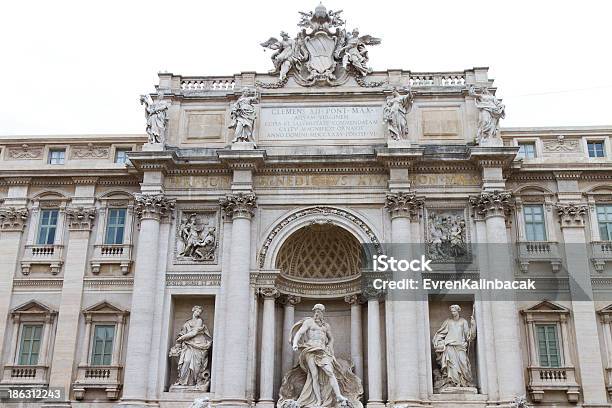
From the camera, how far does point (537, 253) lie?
1029 inches

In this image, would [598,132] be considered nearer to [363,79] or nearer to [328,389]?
[363,79]

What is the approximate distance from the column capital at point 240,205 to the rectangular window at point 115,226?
4.65 meters

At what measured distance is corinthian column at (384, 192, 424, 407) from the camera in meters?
23.3

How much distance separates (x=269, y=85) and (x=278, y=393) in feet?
39.5

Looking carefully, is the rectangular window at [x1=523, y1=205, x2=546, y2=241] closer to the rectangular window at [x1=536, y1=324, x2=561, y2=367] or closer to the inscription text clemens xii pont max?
the rectangular window at [x1=536, y1=324, x2=561, y2=367]

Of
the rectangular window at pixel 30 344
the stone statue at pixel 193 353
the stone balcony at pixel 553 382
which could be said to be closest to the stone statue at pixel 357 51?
the stone statue at pixel 193 353

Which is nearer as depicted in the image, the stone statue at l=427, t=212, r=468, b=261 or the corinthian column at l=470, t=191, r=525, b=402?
the corinthian column at l=470, t=191, r=525, b=402

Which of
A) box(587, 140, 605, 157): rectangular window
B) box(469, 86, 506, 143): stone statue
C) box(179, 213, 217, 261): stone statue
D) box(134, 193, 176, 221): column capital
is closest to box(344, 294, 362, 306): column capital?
box(179, 213, 217, 261): stone statue

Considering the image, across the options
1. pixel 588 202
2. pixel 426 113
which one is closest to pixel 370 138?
pixel 426 113

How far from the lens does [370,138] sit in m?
27.0

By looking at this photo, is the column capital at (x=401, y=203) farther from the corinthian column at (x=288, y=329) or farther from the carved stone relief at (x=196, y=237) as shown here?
the carved stone relief at (x=196, y=237)

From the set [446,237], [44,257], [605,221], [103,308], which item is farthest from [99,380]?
[605,221]

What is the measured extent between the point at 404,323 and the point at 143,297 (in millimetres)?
9315

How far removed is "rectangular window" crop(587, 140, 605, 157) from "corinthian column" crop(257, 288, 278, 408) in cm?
1396
